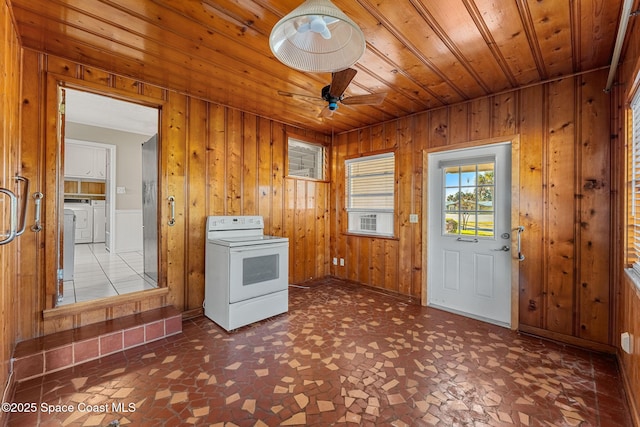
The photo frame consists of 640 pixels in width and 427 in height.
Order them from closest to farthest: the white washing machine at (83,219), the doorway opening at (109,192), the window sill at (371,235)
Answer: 1. the doorway opening at (109,192)
2. the window sill at (371,235)
3. the white washing machine at (83,219)

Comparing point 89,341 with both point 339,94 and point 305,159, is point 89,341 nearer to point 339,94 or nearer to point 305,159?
point 339,94

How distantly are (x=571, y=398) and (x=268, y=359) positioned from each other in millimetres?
2172

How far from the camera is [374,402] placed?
1812 millimetres

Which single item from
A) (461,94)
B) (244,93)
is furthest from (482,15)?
(244,93)

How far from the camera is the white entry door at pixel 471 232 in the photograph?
3.04 metres

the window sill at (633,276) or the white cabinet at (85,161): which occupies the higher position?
the white cabinet at (85,161)

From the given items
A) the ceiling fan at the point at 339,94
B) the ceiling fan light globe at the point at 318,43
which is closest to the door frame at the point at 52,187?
the ceiling fan at the point at 339,94

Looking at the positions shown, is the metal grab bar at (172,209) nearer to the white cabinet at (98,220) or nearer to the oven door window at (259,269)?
the oven door window at (259,269)

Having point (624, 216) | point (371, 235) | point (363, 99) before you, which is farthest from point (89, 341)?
point (624, 216)

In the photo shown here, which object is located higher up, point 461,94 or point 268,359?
point 461,94

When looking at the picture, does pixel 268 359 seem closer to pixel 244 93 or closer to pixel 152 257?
pixel 152 257

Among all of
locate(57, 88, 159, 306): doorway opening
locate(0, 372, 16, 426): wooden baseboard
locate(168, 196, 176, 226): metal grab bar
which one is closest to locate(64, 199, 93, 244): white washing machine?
locate(57, 88, 159, 306): doorway opening

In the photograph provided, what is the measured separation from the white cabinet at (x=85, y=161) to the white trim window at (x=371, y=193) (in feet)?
16.8

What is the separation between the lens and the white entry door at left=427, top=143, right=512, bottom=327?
3045 mm
